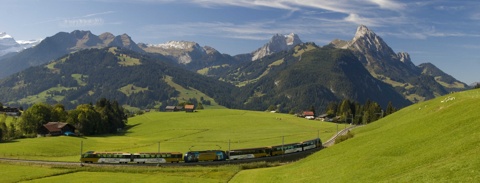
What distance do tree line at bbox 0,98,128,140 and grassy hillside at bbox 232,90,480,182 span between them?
113 meters

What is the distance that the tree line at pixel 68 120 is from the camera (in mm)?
151750

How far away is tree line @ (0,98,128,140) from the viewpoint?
15175 cm

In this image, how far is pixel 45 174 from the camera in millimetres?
70688

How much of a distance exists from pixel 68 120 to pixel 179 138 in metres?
55.4

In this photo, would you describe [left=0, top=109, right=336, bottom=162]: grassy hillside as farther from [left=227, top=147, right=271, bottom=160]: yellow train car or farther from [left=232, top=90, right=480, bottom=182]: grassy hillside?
[left=232, top=90, right=480, bottom=182]: grassy hillside

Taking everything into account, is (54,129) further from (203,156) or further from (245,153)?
(245,153)

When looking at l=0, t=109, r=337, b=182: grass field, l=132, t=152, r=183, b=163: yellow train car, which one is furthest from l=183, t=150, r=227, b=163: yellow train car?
l=0, t=109, r=337, b=182: grass field

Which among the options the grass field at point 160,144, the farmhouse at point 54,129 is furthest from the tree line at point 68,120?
the grass field at point 160,144

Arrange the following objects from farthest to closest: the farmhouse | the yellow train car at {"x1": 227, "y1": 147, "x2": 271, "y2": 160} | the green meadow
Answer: the farmhouse → the yellow train car at {"x1": 227, "y1": 147, "x2": 271, "y2": 160} → the green meadow

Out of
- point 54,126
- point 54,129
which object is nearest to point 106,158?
point 54,129

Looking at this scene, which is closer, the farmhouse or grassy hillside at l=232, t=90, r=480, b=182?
grassy hillside at l=232, t=90, r=480, b=182

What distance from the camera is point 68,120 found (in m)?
167

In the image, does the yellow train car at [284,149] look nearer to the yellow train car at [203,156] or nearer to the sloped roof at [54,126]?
the yellow train car at [203,156]

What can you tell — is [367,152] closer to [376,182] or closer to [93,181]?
[376,182]
